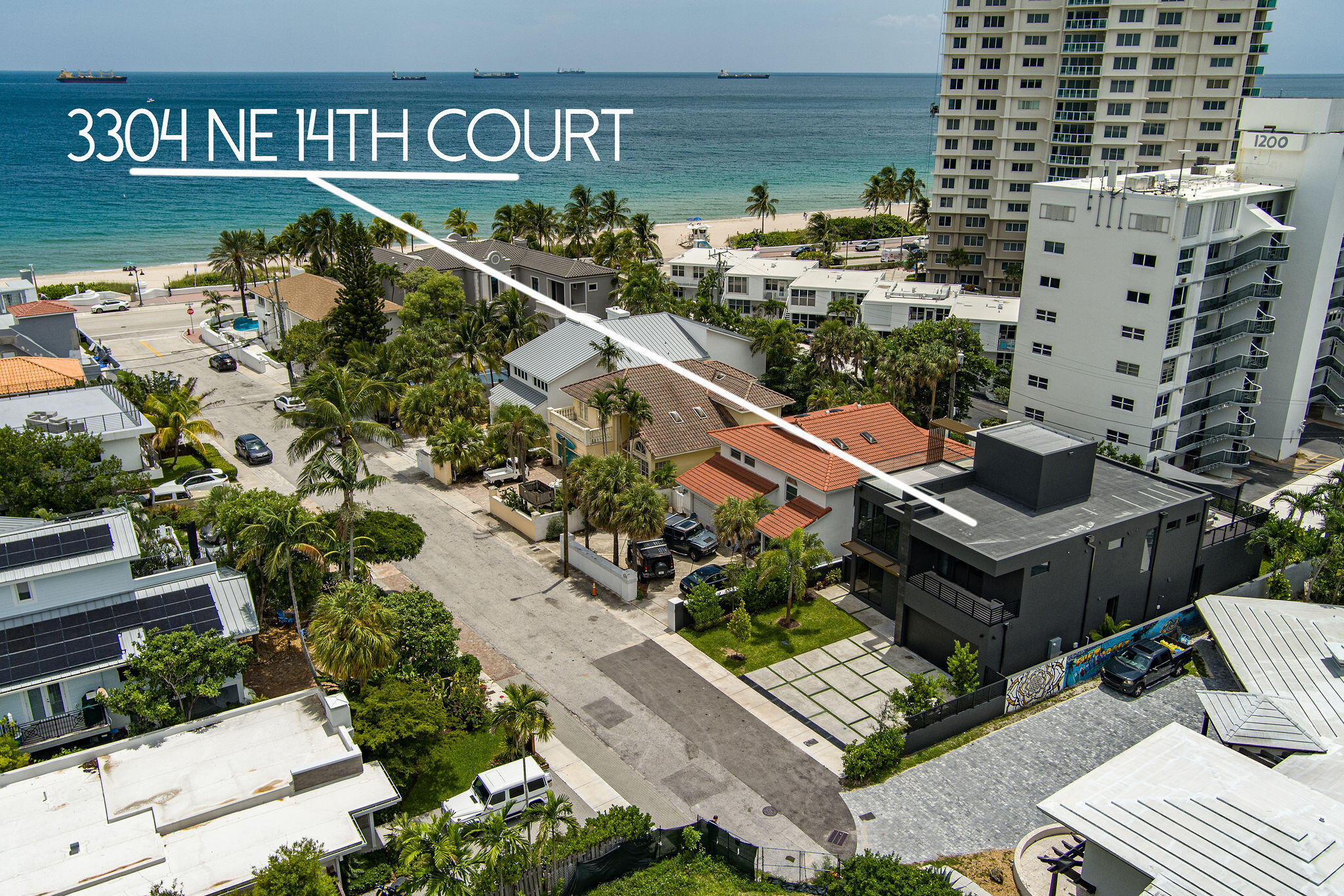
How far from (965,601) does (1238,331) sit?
2953 centimetres

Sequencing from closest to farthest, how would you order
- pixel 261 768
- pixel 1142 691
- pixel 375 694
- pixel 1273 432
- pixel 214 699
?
pixel 261 768
pixel 375 694
pixel 214 699
pixel 1142 691
pixel 1273 432

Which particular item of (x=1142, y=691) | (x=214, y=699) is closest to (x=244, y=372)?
(x=214, y=699)

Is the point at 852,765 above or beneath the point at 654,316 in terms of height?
beneath

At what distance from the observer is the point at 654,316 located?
59.8m

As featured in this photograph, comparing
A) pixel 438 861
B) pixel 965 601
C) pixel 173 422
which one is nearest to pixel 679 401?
pixel 965 601

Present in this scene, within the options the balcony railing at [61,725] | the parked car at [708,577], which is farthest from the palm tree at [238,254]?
the balcony railing at [61,725]

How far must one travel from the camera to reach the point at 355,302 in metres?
66.2

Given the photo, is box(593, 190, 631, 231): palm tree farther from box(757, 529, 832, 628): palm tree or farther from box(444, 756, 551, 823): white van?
box(444, 756, 551, 823): white van

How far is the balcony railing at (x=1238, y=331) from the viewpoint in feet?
167

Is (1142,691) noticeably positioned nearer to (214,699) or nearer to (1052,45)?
(214,699)

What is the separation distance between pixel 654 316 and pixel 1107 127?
171ft

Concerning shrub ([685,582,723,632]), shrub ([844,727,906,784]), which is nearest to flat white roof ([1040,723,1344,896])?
shrub ([844,727,906,784])

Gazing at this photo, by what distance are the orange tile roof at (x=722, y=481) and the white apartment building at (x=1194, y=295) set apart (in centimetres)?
1979

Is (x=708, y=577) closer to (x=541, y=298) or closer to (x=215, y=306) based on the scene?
(x=541, y=298)
